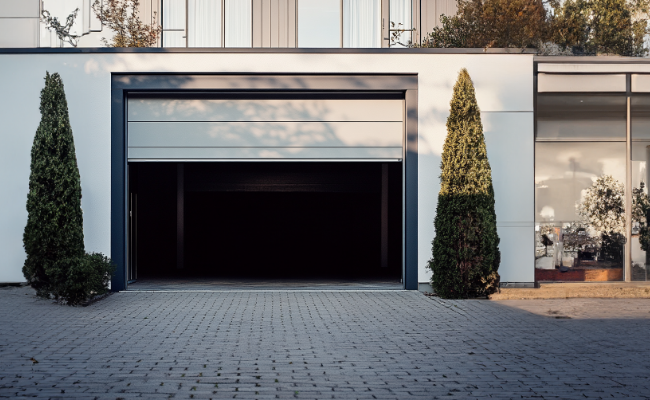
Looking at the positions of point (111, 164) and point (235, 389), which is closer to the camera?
point (235, 389)

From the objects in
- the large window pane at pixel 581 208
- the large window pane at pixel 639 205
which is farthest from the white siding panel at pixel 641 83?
the large window pane at pixel 581 208

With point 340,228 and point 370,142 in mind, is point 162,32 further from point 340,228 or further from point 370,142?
point 340,228

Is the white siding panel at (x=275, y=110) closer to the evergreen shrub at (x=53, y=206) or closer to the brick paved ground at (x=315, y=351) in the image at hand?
the evergreen shrub at (x=53, y=206)

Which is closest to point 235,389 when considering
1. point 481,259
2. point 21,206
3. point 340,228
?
point 481,259

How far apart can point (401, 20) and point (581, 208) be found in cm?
552

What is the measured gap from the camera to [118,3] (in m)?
14.1

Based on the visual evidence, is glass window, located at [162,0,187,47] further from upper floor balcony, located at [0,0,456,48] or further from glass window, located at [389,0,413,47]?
glass window, located at [389,0,413,47]

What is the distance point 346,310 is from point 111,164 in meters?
5.08

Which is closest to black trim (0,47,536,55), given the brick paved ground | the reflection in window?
the reflection in window

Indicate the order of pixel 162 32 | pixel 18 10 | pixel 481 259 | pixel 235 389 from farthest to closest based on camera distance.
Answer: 1. pixel 162 32
2. pixel 18 10
3. pixel 481 259
4. pixel 235 389

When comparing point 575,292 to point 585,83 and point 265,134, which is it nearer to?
point 585,83

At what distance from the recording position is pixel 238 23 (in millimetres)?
13070

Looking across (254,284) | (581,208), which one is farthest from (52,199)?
(581,208)

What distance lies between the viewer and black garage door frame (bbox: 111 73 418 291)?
1072 centimetres
